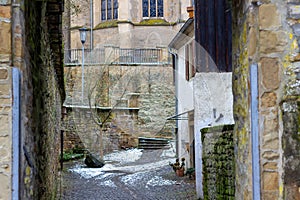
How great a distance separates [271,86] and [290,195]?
827mm

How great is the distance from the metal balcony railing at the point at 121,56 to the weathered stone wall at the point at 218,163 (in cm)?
1938

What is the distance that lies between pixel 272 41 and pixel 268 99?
444 millimetres

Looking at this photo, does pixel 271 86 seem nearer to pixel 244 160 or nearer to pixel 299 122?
pixel 299 122

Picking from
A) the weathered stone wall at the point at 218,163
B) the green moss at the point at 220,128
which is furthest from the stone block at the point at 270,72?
the green moss at the point at 220,128

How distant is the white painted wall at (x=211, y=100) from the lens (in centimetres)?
1124

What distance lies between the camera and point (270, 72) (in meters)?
3.61

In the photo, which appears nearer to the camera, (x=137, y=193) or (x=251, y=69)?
(x=251, y=69)

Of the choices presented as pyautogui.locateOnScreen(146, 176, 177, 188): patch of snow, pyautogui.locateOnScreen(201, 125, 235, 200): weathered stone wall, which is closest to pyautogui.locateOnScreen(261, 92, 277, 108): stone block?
pyautogui.locateOnScreen(201, 125, 235, 200): weathered stone wall

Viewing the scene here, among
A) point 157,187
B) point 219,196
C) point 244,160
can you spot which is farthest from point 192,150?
point 244,160

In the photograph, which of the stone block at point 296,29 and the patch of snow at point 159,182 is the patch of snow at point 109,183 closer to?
the patch of snow at point 159,182

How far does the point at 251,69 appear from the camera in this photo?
367 centimetres

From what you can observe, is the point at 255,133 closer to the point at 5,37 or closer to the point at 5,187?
the point at 5,187

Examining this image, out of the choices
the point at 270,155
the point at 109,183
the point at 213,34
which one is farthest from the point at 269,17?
the point at 109,183

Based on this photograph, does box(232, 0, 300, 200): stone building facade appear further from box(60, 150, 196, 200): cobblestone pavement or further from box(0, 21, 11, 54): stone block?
box(60, 150, 196, 200): cobblestone pavement
